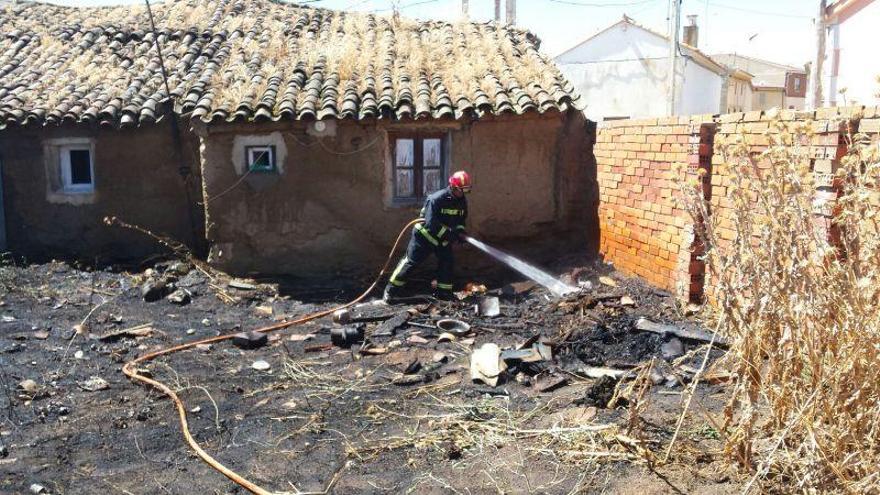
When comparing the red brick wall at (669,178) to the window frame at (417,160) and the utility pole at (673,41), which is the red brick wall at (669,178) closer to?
the window frame at (417,160)

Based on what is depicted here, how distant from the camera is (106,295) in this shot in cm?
977

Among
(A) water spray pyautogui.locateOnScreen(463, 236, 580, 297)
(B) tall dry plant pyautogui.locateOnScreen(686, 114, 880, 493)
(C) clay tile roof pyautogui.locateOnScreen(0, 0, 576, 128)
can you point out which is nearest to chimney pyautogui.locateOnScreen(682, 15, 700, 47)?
(C) clay tile roof pyautogui.locateOnScreen(0, 0, 576, 128)

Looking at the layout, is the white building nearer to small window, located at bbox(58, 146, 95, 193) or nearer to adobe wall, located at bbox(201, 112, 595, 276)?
adobe wall, located at bbox(201, 112, 595, 276)

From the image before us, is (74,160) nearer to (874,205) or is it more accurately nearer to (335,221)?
(335,221)

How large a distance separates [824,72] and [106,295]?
20.1m

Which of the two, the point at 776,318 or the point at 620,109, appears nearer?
the point at 776,318

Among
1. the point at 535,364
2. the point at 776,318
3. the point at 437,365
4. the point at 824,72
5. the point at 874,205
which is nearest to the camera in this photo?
the point at 874,205

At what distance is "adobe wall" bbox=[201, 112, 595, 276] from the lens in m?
10.3

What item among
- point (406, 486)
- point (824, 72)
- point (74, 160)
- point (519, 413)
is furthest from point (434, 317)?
point (824, 72)

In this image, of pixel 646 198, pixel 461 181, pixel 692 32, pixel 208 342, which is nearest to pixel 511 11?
pixel 692 32

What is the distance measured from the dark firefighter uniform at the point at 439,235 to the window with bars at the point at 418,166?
162 centimetres

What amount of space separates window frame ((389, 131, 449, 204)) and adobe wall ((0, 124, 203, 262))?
333 cm

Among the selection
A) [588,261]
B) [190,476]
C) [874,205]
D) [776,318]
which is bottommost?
[190,476]

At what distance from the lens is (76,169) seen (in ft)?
38.3
